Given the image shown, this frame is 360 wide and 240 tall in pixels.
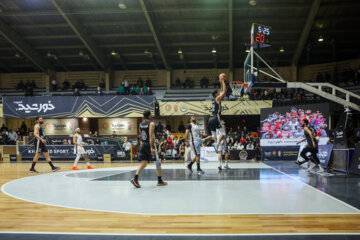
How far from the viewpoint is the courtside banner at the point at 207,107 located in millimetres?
19484

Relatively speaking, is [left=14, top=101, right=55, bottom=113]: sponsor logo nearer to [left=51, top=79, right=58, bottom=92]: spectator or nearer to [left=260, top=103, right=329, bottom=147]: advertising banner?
[left=51, top=79, right=58, bottom=92]: spectator

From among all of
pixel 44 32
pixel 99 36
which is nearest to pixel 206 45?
pixel 99 36

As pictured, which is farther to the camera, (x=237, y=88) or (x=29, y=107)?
(x=29, y=107)

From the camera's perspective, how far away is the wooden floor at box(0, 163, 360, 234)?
309cm

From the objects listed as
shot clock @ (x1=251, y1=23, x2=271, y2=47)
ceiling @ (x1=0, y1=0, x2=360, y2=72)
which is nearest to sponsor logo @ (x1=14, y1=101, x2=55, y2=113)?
ceiling @ (x1=0, y1=0, x2=360, y2=72)

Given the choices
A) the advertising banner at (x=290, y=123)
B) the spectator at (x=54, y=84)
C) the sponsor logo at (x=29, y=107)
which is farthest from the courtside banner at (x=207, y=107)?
the spectator at (x=54, y=84)

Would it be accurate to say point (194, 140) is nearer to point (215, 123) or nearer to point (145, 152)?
point (215, 123)

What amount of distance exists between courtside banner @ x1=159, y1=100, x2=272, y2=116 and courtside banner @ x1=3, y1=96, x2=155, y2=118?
1.31 meters

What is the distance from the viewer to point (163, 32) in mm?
21578

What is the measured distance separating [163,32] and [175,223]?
20.0 metres

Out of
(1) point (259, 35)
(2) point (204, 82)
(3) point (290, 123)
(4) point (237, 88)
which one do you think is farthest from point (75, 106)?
(3) point (290, 123)

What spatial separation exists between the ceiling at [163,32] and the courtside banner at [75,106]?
5.11 meters

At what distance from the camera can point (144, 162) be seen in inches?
235

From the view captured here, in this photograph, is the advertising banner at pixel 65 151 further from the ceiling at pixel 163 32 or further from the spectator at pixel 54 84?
the spectator at pixel 54 84
